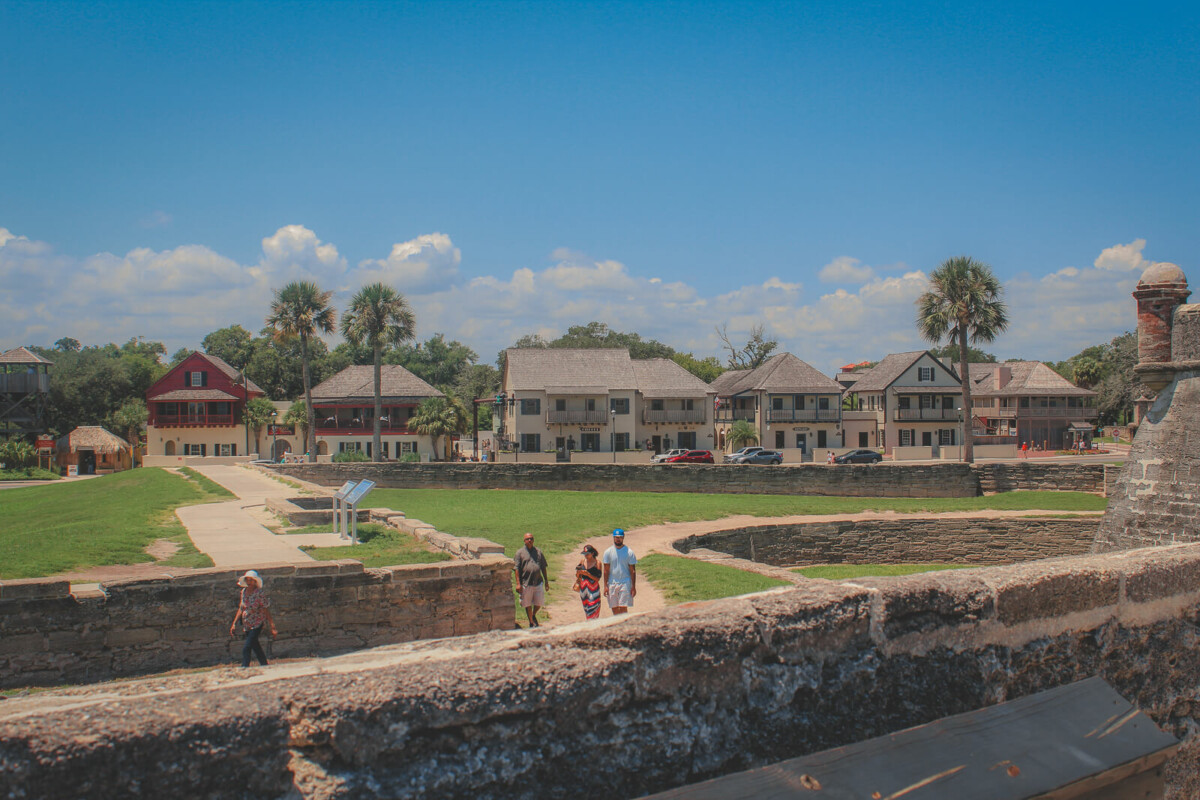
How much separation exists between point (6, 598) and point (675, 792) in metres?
9.60

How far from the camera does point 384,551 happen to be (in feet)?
44.3

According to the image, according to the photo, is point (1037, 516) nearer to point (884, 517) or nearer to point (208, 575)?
point (884, 517)

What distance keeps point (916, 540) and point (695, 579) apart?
1106 cm

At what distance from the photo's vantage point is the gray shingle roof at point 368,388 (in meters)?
61.3

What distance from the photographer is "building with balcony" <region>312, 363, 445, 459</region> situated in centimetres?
6031

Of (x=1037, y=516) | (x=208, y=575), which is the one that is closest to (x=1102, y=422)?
(x=1037, y=516)

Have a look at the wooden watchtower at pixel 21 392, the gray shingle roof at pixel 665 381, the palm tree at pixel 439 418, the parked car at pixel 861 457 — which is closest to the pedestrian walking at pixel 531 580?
the parked car at pixel 861 457

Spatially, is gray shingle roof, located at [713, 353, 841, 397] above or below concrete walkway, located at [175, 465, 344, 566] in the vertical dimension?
above

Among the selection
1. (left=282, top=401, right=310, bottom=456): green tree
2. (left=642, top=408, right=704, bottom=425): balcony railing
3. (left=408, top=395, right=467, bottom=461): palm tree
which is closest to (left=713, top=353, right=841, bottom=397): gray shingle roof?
(left=642, top=408, right=704, bottom=425): balcony railing

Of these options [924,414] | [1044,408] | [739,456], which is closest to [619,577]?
[739,456]

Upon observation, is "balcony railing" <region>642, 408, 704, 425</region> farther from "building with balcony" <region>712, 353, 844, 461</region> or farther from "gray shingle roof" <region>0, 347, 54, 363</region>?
"gray shingle roof" <region>0, 347, 54, 363</region>

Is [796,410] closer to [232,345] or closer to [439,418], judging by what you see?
[439,418]

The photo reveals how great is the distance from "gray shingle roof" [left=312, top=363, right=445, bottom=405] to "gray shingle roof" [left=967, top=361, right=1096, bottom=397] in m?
45.8

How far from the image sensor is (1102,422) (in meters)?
80.2
